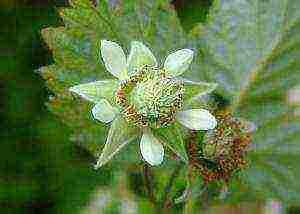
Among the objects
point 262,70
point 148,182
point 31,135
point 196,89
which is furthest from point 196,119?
point 31,135

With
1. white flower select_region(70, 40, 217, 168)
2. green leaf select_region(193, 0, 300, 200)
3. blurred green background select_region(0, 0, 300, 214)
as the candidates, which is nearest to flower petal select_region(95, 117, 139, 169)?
white flower select_region(70, 40, 217, 168)

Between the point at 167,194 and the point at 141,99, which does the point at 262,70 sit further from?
the point at 141,99

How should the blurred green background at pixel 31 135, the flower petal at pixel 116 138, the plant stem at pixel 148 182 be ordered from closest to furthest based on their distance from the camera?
the flower petal at pixel 116 138
the plant stem at pixel 148 182
the blurred green background at pixel 31 135

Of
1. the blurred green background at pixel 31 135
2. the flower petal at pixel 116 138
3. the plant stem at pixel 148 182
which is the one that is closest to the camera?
the flower petal at pixel 116 138

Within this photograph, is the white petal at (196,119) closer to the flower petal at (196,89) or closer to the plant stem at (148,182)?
the flower petal at (196,89)

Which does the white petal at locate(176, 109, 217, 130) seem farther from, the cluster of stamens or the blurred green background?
the blurred green background

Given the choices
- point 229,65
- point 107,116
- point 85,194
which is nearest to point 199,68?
point 229,65

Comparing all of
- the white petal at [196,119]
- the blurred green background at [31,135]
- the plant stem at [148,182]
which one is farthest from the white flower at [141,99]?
the blurred green background at [31,135]
